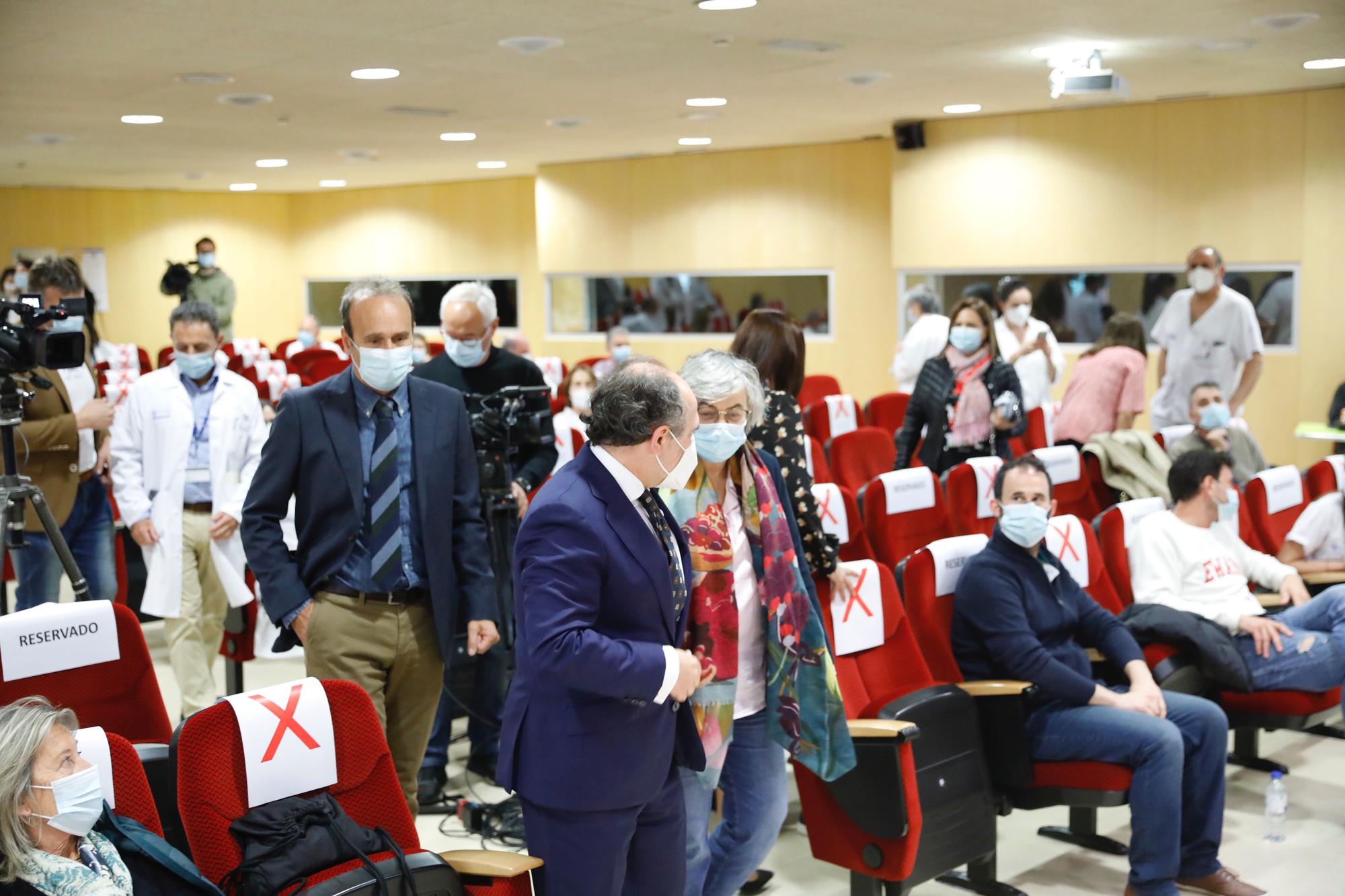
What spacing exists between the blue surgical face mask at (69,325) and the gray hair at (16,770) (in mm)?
1885

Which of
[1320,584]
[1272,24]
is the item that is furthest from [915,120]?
[1320,584]

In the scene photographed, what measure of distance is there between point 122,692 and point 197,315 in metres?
1.93

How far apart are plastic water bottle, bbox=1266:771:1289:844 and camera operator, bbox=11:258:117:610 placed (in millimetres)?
3971

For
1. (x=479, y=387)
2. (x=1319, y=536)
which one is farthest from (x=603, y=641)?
(x=1319, y=536)

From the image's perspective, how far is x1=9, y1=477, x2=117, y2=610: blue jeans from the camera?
4.76m

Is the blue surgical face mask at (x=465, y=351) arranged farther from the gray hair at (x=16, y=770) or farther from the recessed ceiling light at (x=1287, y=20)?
the recessed ceiling light at (x=1287, y=20)

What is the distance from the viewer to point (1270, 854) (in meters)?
4.20

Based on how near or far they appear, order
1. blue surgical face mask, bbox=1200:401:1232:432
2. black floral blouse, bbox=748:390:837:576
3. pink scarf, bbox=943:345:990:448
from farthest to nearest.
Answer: blue surgical face mask, bbox=1200:401:1232:432, pink scarf, bbox=943:345:990:448, black floral blouse, bbox=748:390:837:576

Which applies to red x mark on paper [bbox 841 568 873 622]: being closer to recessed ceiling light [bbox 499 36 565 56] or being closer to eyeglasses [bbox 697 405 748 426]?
eyeglasses [bbox 697 405 748 426]

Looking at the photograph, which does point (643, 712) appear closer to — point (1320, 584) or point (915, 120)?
point (1320, 584)

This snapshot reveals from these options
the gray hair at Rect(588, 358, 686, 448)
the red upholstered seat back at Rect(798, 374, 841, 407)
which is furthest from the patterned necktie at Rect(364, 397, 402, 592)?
the red upholstered seat back at Rect(798, 374, 841, 407)

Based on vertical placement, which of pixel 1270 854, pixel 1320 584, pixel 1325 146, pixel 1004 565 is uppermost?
pixel 1325 146

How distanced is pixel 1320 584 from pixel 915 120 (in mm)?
6867

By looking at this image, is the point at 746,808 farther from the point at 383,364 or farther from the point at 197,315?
the point at 197,315
